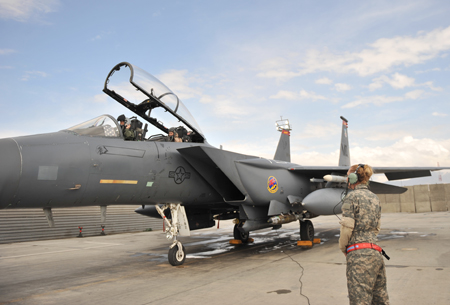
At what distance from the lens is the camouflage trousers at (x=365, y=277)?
2.68m

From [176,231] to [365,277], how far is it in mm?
4765

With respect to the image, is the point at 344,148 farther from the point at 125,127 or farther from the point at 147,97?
the point at 125,127

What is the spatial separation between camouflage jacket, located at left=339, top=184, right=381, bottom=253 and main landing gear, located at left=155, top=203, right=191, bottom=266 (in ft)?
14.7

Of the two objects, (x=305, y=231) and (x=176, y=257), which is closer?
(x=176, y=257)

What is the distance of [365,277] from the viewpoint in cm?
269

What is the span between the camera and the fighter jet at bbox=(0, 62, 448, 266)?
4.56 meters

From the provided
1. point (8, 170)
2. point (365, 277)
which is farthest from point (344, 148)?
point (8, 170)

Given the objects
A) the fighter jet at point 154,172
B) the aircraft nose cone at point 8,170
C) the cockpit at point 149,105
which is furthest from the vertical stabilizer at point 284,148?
the aircraft nose cone at point 8,170

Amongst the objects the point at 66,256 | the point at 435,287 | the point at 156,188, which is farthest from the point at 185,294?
the point at 66,256

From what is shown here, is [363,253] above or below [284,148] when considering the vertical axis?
below

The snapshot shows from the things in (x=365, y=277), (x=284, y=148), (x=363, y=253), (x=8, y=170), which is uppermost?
(x=284, y=148)

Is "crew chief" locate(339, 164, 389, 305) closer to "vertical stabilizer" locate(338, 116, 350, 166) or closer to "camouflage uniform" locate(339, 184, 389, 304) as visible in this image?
"camouflage uniform" locate(339, 184, 389, 304)

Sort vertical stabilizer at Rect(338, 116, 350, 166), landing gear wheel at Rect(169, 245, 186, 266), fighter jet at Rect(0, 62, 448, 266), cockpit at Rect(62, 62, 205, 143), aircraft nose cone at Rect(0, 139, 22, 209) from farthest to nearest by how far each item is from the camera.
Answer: vertical stabilizer at Rect(338, 116, 350, 166), landing gear wheel at Rect(169, 245, 186, 266), cockpit at Rect(62, 62, 205, 143), fighter jet at Rect(0, 62, 448, 266), aircraft nose cone at Rect(0, 139, 22, 209)

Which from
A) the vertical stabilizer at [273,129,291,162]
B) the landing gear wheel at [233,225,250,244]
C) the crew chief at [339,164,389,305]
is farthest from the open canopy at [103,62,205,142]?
the vertical stabilizer at [273,129,291,162]
